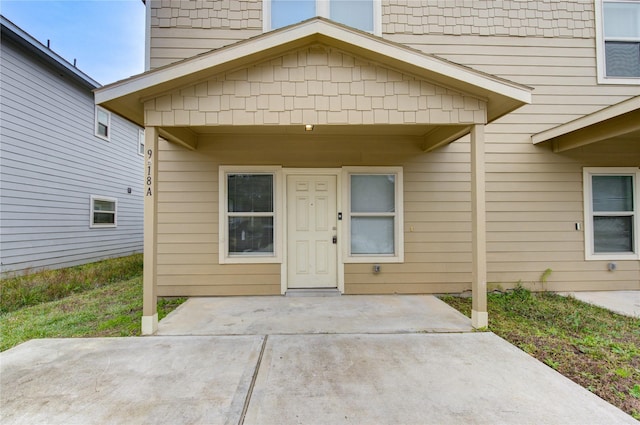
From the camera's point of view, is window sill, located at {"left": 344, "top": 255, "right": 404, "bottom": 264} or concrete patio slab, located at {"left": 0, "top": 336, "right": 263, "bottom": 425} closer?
concrete patio slab, located at {"left": 0, "top": 336, "right": 263, "bottom": 425}

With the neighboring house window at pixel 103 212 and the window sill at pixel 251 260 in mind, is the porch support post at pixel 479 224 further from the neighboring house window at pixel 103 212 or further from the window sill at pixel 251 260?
the neighboring house window at pixel 103 212

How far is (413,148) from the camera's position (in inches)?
201

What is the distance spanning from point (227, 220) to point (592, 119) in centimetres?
550

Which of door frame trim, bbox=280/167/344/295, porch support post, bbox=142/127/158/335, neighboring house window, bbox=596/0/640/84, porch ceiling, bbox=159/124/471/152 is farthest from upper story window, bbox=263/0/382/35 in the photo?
neighboring house window, bbox=596/0/640/84

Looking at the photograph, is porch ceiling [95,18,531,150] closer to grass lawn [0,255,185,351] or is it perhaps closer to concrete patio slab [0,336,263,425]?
concrete patio slab [0,336,263,425]

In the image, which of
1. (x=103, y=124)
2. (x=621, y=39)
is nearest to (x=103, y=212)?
(x=103, y=124)

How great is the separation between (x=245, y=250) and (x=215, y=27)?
12.1 ft

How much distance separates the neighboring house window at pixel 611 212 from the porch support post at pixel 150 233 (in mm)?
6717

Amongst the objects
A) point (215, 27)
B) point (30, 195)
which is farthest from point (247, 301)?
point (30, 195)

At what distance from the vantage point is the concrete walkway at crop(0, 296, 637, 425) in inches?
83.0

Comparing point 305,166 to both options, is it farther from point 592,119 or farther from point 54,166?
point 54,166

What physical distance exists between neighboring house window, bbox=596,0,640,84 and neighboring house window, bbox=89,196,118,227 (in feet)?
39.6

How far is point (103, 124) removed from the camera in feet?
30.0

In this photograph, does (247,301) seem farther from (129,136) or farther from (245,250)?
(129,136)
